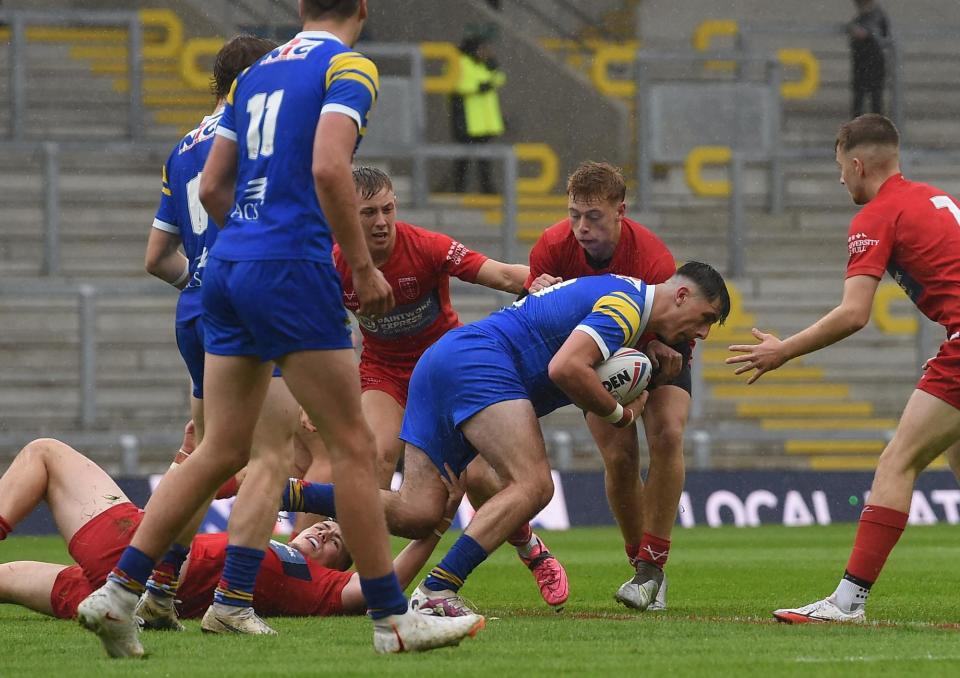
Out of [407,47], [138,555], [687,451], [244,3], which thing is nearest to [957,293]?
[138,555]

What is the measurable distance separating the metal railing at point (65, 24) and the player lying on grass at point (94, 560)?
12163 millimetres

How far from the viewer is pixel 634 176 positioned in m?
21.7

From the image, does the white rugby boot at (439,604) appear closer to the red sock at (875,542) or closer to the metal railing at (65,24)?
the red sock at (875,542)

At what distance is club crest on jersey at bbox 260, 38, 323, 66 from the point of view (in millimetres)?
6195

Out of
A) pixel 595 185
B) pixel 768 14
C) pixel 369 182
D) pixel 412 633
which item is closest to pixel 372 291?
pixel 412 633

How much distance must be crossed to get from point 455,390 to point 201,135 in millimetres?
1512

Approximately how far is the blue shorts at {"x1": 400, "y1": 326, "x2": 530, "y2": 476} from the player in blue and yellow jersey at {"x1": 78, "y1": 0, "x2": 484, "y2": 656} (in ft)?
4.87

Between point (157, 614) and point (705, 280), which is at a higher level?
point (705, 280)

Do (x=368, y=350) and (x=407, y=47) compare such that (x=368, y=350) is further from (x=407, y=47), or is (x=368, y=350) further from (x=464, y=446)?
(x=407, y=47)

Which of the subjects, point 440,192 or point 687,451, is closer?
point 687,451

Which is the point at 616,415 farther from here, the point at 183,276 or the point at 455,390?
the point at 183,276

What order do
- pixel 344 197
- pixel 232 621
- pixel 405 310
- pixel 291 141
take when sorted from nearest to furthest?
pixel 344 197 < pixel 291 141 < pixel 232 621 < pixel 405 310

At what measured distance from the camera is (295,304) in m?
6.02

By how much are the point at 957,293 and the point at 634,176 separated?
1436cm
